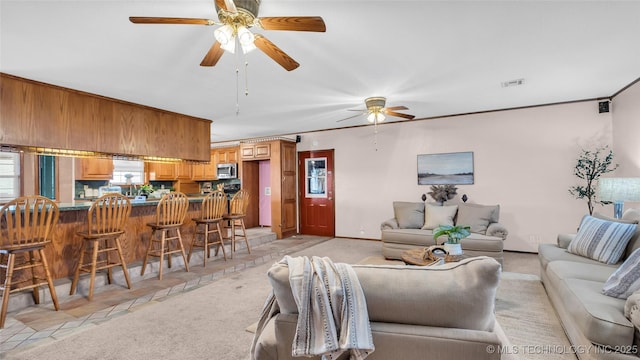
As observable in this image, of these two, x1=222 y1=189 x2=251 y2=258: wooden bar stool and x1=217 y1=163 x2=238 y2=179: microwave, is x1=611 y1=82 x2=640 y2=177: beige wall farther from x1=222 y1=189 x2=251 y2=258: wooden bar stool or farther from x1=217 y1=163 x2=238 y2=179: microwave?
x1=217 y1=163 x2=238 y2=179: microwave

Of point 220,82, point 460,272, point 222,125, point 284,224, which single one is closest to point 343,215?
point 284,224

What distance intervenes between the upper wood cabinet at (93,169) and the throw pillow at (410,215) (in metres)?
6.23

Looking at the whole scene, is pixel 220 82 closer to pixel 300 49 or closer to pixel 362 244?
pixel 300 49

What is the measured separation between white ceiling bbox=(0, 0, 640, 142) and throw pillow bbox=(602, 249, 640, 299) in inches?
69.4

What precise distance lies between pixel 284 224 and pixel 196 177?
3152mm

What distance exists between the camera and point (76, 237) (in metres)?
3.45

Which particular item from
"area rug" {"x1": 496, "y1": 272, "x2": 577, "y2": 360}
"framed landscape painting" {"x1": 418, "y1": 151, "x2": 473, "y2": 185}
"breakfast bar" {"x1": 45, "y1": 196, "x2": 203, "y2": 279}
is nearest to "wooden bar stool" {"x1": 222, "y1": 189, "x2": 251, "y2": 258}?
"breakfast bar" {"x1": 45, "y1": 196, "x2": 203, "y2": 279}

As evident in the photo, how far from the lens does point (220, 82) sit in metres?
3.55

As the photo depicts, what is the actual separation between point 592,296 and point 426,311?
163 centimetres

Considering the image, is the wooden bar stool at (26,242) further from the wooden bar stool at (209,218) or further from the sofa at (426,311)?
the sofa at (426,311)

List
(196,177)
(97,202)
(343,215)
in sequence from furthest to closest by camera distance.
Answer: (196,177), (343,215), (97,202)

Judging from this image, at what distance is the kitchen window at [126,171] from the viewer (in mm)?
6910

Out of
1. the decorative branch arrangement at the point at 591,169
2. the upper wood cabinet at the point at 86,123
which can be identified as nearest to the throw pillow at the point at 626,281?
the decorative branch arrangement at the point at 591,169

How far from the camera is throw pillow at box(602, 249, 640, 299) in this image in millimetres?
A: 1824
